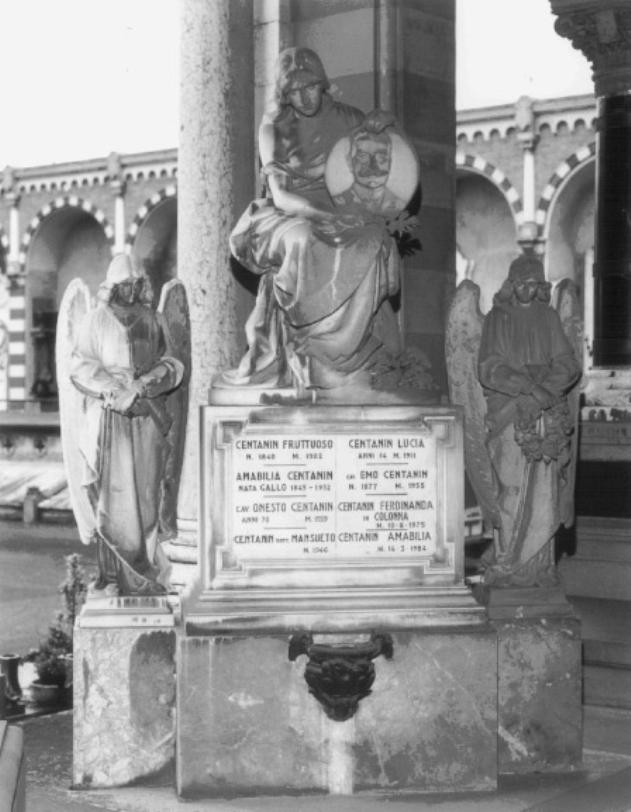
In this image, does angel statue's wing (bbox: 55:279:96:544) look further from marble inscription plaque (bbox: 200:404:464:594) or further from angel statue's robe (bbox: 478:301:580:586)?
angel statue's robe (bbox: 478:301:580:586)

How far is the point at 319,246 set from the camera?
6.51 metres

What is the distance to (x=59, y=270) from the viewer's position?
34156 mm

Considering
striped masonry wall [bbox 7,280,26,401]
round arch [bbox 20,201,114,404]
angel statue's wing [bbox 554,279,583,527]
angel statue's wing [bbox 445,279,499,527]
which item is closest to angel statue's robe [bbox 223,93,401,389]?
angel statue's wing [bbox 445,279,499,527]

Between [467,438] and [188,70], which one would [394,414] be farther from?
[188,70]

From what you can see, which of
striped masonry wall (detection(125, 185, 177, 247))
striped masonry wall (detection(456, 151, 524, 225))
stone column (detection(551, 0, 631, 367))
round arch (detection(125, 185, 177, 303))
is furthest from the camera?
round arch (detection(125, 185, 177, 303))

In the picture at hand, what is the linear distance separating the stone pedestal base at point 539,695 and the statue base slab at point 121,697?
151cm

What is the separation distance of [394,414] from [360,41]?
2806 mm

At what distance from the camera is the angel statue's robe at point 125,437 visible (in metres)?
6.75

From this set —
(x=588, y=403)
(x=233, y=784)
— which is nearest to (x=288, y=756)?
(x=233, y=784)

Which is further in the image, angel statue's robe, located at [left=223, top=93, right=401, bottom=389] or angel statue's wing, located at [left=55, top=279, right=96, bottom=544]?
angel statue's wing, located at [left=55, top=279, right=96, bottom=544]

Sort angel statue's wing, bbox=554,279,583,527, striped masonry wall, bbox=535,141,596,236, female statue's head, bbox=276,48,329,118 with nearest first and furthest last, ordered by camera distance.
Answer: female statue's head, bbox=276,48,329,118, angel statue's wing, bbox=554,279,583,527, striped masonry wall, bbox=535,141,596,236

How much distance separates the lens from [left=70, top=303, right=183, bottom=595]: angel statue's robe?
266 inches

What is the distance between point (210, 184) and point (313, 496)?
2209 mm

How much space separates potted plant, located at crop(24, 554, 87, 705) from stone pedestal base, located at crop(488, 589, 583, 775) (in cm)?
297
